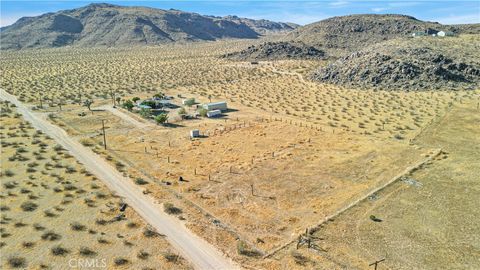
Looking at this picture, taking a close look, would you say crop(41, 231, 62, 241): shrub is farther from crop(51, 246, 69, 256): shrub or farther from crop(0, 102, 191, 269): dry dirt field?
crop(51, 246, 69, 256): shrub

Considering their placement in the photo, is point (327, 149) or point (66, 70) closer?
point (327, 149)

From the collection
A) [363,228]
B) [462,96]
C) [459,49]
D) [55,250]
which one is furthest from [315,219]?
[459,49]

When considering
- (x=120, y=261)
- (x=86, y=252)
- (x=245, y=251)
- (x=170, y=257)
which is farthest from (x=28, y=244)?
(x=245, y=251)

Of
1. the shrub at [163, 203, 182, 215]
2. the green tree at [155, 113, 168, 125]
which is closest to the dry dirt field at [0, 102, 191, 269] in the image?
the shrub at [163, 203, 182, 215]

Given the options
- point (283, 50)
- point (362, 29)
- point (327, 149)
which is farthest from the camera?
point (362, 29)

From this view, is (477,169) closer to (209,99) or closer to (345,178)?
(345,178)

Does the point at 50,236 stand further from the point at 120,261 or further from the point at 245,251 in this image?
the point at 245,251
